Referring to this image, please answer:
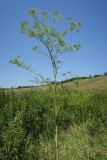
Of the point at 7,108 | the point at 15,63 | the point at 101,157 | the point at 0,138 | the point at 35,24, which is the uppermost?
the point at 35,24

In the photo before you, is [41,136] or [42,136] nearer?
[41,136]

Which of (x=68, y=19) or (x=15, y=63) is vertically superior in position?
(x=68, y=19)

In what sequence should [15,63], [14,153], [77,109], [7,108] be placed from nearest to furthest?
[15,63], [14,153], [7,108], [77,109]

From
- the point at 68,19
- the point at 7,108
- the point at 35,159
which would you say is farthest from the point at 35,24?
the point at 7,108

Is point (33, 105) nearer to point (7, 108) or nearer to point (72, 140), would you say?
point (7, 108)

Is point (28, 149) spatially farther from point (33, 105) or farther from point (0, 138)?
point (33, 105)

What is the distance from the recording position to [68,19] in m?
6.87

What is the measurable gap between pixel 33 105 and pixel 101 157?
4514mm

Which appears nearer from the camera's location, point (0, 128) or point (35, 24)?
point (35, 24)

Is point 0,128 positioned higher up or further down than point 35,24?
further down

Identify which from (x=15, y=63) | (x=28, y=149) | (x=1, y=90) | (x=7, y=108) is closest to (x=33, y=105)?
(x=1, y=90)

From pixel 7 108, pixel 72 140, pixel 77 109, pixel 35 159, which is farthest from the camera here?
pixel 77 109

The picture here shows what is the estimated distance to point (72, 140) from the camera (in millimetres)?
9312

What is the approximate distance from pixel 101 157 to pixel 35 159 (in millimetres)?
1654
